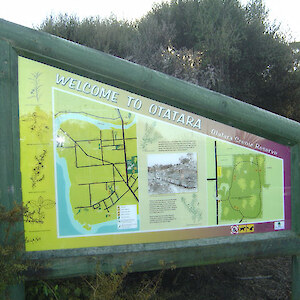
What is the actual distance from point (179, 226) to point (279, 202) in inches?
34.5

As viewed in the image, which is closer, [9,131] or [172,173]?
[9,131]

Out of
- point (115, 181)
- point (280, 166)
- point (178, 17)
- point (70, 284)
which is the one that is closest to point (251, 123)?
point (280, 166)

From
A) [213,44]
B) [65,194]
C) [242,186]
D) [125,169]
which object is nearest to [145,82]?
[125,169]

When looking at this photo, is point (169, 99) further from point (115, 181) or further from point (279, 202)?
point (279, 202)

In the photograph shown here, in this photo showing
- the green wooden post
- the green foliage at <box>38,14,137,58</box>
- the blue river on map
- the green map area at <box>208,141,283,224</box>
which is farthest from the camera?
the green foliage at <box>38,14,137,58</box>

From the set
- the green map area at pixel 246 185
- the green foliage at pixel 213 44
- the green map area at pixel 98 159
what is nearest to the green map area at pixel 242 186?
the green map area at pixel 246 185

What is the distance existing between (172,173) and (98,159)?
57 cm

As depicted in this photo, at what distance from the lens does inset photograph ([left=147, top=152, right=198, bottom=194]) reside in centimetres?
247

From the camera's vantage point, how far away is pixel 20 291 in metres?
2.40

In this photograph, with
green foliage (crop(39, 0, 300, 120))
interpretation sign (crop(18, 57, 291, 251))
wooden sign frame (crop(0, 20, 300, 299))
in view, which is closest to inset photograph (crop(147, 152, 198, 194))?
interpretation sign (crop(18, 57, 291, 251))

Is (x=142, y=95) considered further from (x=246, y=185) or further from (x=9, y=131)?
(x=246, y=185)

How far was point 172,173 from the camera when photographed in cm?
250

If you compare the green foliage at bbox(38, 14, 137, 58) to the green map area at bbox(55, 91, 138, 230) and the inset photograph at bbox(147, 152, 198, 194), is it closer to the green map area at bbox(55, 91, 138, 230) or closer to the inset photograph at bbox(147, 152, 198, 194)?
the green map area at bbox(55, 91, 138, 230)

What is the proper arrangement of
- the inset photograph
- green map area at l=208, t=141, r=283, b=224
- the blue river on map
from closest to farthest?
the blue river on map < the inset photograph < green map area at l=208, t=141, r=283, b=224
